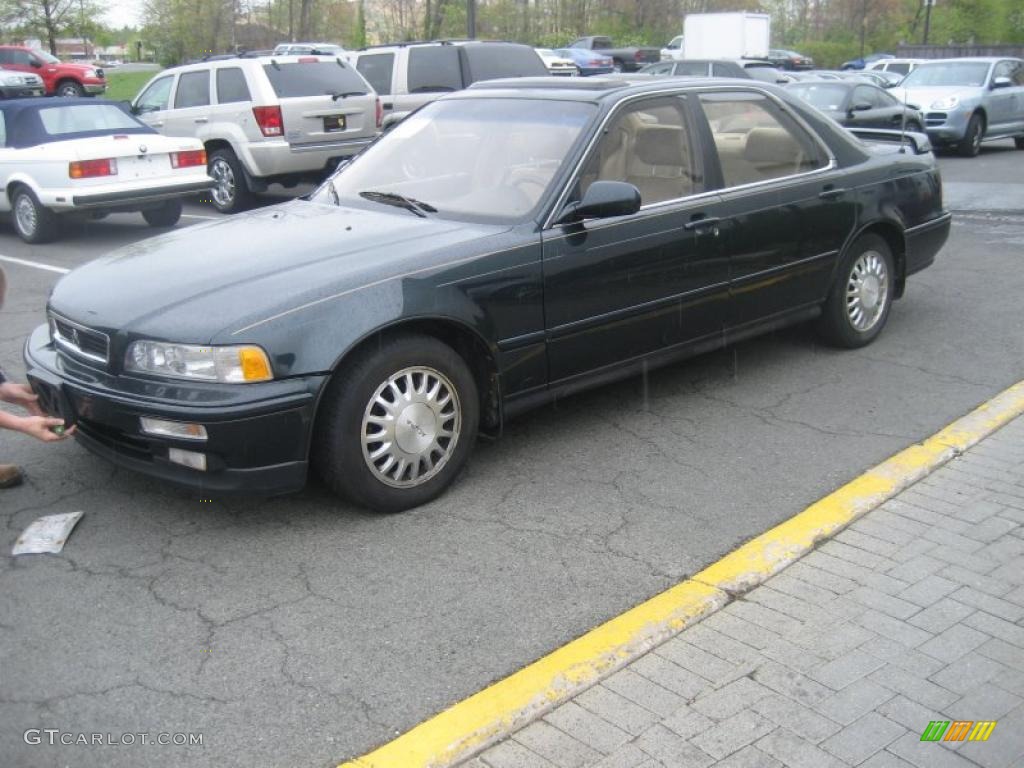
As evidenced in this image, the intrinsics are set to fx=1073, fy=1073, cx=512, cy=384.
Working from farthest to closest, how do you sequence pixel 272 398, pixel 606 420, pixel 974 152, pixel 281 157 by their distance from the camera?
pixel 974 152
pixel 281 157
pixel 606 420
pixel 272 398

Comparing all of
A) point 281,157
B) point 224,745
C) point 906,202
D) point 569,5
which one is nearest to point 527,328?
point 224,745

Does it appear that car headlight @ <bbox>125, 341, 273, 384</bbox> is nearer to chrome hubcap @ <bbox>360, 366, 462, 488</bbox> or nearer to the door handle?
chrome hubcap @ <bbox>360, 366, 462, 488</bbox>

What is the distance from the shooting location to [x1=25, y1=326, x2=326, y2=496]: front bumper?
12.8 ft

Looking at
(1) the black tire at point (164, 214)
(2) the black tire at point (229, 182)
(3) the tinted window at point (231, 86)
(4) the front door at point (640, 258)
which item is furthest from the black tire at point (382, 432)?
(3) the tinted window at point (231, 86)

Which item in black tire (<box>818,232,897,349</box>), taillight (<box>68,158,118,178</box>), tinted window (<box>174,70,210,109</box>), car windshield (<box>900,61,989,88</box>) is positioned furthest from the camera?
car windshield (<box>900,61,989,88</box>)

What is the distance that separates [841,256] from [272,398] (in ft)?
12.0

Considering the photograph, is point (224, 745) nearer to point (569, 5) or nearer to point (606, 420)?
point (606, 420)

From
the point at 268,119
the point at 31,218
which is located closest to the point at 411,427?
the point at 31,218

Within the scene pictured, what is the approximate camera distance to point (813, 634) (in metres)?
3.49

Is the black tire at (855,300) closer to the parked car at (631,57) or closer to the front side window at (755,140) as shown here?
the front side window at (755,140)

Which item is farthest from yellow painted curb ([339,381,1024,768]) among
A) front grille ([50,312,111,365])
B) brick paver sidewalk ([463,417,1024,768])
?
front grille ([50,312,111,365])

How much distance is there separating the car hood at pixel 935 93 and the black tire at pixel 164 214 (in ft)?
40.5

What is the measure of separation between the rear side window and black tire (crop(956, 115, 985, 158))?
7.98m

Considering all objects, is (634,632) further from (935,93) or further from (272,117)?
(935,93)
